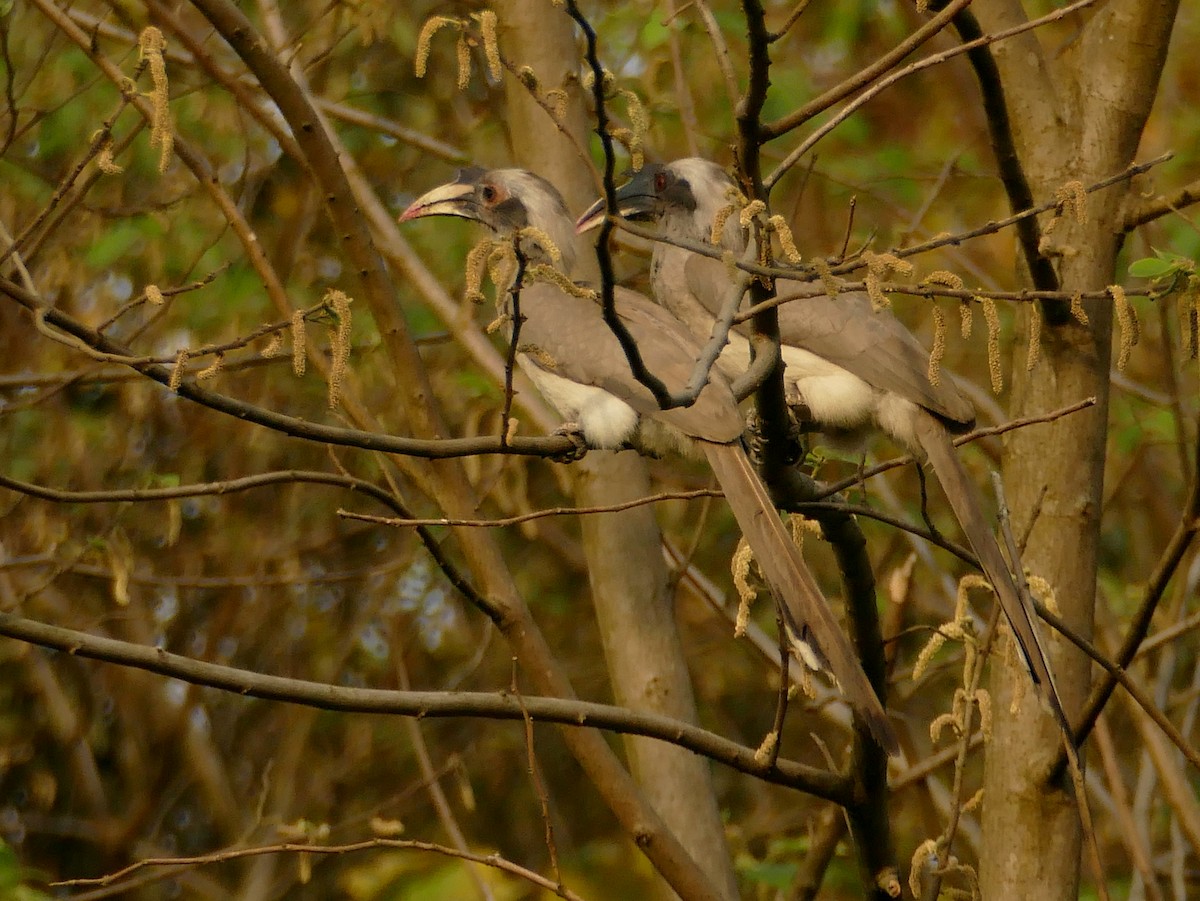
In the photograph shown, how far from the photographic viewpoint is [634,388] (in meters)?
3.97

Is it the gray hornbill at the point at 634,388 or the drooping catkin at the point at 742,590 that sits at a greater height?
the gray hornbill at the point at 634,388

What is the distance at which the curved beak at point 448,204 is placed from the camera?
5.00 metres

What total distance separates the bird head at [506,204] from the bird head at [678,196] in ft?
0.82

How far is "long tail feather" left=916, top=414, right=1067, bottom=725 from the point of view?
3158mm

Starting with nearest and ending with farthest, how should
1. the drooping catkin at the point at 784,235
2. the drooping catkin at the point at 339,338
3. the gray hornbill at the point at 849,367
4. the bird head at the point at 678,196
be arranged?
the drooping catkin at the point at 784,235, the drooping catkin at the point at 339,338, the gray hornbill at the point at 849,367, the bird head at the point at 678,196

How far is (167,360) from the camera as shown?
2.41 m

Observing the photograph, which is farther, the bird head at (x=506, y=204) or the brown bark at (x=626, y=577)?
the bird head at (x=506, y=204)

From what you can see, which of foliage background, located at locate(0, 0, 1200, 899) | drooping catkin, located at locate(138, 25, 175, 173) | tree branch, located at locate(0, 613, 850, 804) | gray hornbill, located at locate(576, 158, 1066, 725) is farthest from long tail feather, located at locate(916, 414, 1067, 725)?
foliage background, located at locate(0, 0, 1200, 899)

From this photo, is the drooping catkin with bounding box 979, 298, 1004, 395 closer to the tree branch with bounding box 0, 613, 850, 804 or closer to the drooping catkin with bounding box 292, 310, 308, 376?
the tree branch with bounding box 0, 613, 850, 804

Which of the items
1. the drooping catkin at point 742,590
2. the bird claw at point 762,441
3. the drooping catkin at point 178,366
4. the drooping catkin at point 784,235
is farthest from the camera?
the bird claw at point 762,441

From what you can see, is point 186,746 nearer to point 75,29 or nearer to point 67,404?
point 67,404

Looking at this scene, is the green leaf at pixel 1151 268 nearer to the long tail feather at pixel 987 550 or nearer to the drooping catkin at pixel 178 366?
the long tail feather at pixel 987 550

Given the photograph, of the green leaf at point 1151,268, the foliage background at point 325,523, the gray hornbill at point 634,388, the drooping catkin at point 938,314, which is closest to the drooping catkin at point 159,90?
the gray hornbill at point 634,388

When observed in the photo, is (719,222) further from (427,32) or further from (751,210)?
(427,32)
